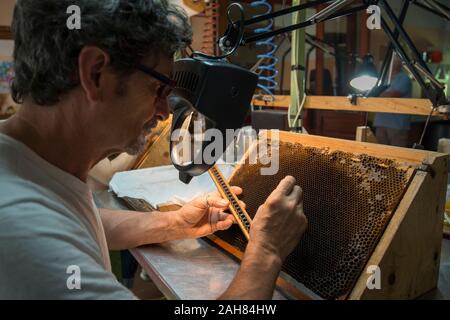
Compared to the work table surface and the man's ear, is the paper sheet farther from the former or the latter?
the man's ear

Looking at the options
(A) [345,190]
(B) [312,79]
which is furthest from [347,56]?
(A) [345,190]

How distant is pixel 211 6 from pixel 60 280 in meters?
1.72

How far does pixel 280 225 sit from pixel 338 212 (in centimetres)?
14

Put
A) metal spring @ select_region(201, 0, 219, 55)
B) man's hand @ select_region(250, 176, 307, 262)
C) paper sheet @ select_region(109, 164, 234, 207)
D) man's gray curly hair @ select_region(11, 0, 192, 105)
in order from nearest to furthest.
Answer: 1. man's gray curly hair @ select_region(11, 0, 192, 105)
2. man's hand @ select_region(250, 176, 307, 262)
3. paper sheet @ select_region(109, 164, 234, 207)
4. metal spring @ select_region(201, 0, 219, 55)

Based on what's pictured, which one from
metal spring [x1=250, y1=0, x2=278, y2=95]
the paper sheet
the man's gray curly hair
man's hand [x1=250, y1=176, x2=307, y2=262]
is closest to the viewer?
the man's gray curly hair

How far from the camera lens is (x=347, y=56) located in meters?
2.49

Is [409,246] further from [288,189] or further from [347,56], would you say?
[347,56]

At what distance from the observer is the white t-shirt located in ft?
1.77

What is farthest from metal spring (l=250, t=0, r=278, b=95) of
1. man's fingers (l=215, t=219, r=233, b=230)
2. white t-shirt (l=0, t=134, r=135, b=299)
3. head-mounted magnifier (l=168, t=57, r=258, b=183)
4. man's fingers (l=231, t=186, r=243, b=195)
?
white t-shirt (l=0, t=134, r=135, b=299)

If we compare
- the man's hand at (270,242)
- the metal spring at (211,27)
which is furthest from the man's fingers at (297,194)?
the metal spring at (211,27)

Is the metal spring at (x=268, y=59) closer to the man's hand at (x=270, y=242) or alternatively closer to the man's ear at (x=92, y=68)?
the man's hand at (x=270, y=242)

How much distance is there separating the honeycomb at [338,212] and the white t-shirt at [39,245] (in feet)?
1.26

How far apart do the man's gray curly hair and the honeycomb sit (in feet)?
1.53

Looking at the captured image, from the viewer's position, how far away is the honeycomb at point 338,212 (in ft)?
2.37
